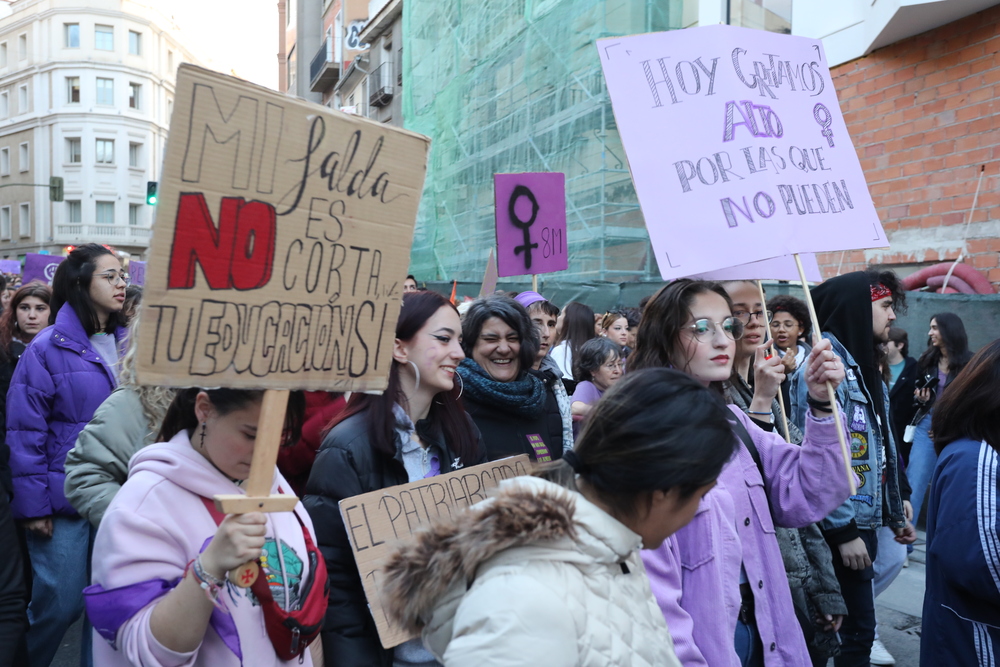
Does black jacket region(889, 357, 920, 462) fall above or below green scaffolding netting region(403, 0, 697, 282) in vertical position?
below

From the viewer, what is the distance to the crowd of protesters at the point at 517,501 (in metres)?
1.43

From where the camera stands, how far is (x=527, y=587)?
4.32 feet

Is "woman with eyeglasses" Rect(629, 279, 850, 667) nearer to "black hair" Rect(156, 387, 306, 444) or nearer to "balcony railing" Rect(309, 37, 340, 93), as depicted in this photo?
"black hair" Rect(156, 387, 306, 444)

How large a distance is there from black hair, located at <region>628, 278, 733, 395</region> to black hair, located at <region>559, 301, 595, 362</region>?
3493 millimetres

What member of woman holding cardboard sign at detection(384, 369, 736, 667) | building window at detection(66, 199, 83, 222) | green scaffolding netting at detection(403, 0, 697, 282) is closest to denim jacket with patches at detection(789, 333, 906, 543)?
woman holding cardboard sign at detection(384, 369, 736, 667)

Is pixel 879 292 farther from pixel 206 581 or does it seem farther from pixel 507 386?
pixel 206 581

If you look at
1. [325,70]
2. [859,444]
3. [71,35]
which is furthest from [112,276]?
[71,35]

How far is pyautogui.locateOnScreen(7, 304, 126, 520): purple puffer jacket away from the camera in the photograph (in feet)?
12.2

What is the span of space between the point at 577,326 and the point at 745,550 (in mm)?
4000

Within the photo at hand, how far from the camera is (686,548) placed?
2287 mm

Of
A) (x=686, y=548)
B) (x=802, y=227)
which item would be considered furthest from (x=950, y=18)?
(x=686, y=548)

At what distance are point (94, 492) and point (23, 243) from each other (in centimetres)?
5357

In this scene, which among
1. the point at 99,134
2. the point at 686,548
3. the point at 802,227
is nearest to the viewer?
the point at 686,548

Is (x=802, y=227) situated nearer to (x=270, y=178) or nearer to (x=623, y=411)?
(x=623, y=411)
